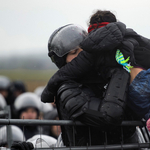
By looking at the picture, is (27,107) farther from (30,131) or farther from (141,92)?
(141,92)

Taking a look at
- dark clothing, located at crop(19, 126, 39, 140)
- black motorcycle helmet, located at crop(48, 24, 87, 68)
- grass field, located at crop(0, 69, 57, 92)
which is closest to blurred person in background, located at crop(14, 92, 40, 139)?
dark clothing, located at crop(19, 126, 39, 140)

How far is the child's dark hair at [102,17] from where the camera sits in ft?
10.3

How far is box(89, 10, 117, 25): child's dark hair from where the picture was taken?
10.3 feet

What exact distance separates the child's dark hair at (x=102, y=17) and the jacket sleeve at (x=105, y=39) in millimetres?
287

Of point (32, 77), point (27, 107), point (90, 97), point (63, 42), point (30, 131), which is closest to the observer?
point (90, 97)

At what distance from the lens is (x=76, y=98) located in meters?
2.81

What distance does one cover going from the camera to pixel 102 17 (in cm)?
313

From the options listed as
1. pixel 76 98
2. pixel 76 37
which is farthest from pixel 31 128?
pixel 76 98

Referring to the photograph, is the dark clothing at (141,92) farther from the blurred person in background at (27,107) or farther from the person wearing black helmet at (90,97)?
the blurred person in background at (27,107)

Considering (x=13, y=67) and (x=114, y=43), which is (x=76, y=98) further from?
(x=13, y=67)

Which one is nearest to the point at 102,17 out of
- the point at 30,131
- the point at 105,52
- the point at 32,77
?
the point at 105,52

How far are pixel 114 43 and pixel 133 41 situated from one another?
0.18 meters

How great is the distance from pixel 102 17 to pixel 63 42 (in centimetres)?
41

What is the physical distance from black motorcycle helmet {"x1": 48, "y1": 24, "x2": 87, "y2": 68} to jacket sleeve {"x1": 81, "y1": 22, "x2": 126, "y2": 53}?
19.6 inches
